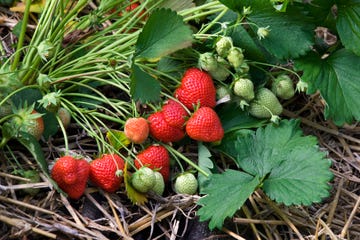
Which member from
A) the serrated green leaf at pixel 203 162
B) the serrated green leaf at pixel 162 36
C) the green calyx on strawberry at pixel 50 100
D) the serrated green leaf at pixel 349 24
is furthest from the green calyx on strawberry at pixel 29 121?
the serrated green leaf at pixel 349 24

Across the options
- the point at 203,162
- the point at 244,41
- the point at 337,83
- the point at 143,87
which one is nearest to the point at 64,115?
the point at 143,87

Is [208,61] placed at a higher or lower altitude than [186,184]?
higher

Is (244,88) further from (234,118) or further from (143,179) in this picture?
(143,179)

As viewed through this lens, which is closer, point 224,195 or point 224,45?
point 224,195

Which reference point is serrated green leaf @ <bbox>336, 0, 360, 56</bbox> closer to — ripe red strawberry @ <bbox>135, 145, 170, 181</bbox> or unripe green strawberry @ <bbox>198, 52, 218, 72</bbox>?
Result: unripe green strawberry @ <bbox>198, 52, 218, 72</bbox>

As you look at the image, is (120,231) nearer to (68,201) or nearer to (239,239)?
(68,201)

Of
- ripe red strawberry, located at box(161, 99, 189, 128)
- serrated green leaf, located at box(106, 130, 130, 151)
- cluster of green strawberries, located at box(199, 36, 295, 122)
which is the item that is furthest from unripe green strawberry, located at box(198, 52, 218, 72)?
serrated green leaf, located at box(106, 130, 130, 151)

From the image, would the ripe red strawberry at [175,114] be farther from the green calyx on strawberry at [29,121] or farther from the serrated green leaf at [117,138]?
the green calyx on strawberry at [29,121]
